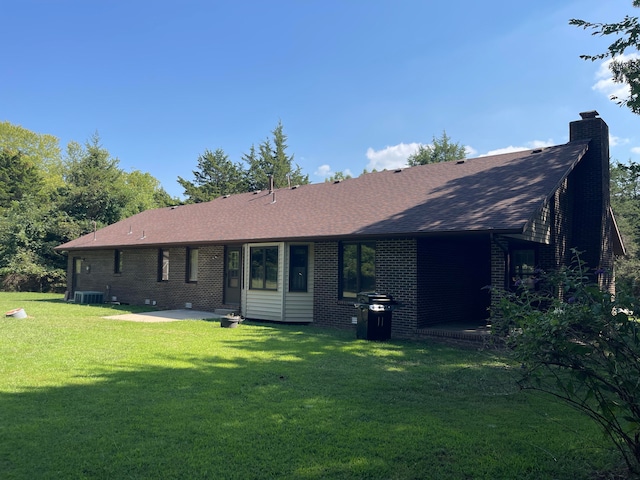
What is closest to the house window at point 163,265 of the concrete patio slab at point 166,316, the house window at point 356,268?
the concrete patio slab at point 166,316

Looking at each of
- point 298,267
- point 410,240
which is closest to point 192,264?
point 298,267

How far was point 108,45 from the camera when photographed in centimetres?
1606

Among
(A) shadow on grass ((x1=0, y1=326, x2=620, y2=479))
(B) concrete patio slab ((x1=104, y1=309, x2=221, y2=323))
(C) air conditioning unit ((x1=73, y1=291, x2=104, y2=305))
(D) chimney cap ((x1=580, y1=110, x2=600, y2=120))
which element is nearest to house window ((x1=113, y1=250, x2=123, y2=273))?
(C) air conditioning unit ((x1=73, y1=291, x2=104, y2=305))

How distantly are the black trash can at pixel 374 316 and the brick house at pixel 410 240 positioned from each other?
0.78 m

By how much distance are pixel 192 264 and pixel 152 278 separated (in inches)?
98.8

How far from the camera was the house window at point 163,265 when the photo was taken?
18578 mm

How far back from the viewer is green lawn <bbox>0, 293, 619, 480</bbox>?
3576 mm

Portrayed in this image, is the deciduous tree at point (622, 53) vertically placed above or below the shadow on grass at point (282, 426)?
above

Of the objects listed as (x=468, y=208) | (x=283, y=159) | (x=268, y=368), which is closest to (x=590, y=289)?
(x=268, y=368)

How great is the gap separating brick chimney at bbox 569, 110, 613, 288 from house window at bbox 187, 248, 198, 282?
A: 13319mm

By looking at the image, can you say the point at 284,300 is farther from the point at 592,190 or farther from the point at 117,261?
the point at 117,261

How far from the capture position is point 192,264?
17484mm

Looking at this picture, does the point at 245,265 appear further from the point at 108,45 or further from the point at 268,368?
the point at 108,45

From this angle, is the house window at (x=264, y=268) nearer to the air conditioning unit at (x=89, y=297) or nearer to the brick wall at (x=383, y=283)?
the brick wall at (x=383, y=283)
